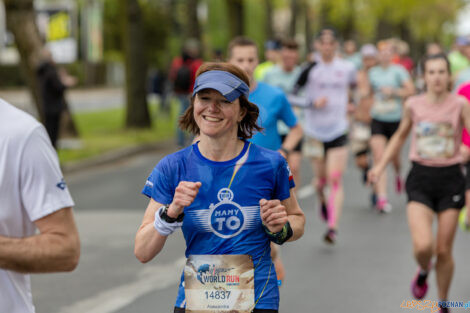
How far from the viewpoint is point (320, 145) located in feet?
32.2

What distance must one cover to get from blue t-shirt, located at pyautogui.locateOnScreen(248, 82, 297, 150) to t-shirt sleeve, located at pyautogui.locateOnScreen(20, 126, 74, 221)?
362cm

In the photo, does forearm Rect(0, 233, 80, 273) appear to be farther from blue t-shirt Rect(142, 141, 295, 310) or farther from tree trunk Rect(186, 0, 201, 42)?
tree trunk Rect(186, 0, 201, 42)

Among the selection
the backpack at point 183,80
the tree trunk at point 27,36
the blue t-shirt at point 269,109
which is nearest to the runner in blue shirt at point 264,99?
the blue t-shirt at point 269,109

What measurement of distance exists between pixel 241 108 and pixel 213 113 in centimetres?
25

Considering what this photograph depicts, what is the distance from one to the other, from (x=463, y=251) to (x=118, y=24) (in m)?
60.7

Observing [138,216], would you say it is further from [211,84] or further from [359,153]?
[211,84]

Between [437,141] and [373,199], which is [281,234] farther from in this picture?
[373,199]

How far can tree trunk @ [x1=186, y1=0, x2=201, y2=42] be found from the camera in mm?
27375

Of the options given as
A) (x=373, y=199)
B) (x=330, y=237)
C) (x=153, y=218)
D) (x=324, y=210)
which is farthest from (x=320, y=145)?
(x=153, y=218)

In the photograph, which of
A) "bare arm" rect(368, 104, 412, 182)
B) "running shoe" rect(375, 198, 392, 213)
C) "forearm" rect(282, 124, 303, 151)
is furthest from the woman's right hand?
"running shoe" rect(375, 198, 392, 213)

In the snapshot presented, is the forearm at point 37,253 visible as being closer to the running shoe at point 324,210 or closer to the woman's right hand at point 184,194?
the woman's right hand at point 184,194

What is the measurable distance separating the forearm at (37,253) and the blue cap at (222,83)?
1.03m

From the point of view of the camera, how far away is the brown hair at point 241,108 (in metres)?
3.73

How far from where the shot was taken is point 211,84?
3.56 metres
